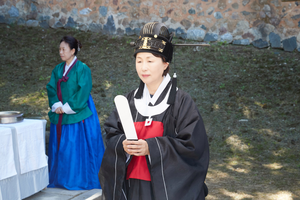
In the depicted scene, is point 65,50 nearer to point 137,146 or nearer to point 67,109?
point 67,109

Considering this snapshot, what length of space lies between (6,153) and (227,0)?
255 inches

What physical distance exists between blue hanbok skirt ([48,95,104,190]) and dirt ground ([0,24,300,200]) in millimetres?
1475

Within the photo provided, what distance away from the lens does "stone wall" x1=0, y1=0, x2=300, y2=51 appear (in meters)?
7.32

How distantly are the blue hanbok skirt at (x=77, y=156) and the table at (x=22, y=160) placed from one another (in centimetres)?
31

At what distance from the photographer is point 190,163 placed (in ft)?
6.15

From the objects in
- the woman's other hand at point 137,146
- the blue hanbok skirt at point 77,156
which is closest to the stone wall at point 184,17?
the blue hanbok skirt at point 77,156

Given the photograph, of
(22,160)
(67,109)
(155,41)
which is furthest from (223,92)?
(155,41)

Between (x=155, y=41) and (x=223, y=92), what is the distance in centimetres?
463

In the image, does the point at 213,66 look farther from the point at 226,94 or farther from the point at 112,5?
the point at 112,5

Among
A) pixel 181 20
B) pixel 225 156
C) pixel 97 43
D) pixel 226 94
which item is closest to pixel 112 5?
pixel 97 43

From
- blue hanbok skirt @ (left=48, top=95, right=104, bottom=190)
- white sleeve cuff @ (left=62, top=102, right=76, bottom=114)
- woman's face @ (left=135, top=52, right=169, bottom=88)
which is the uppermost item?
woman's face @ (left=135, top=52, right=169, bottom=88)

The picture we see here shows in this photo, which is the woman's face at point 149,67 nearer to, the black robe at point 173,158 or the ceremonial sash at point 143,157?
the black robe at point 173,158

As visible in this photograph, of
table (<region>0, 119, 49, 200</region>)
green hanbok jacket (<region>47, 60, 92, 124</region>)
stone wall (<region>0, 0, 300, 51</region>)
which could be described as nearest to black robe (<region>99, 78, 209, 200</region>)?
table (<region>0, 119, 49, 200</region>)

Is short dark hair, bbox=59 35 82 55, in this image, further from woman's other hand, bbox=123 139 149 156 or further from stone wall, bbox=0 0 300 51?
stone wall, bbox=0 0 300 51
